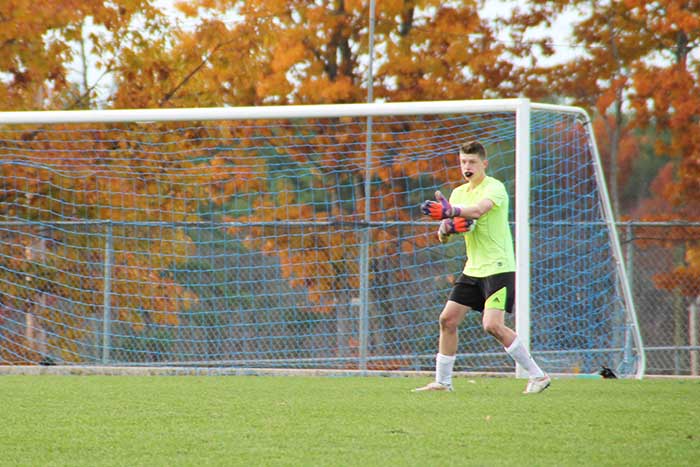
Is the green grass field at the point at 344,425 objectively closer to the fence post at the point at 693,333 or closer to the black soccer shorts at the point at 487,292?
the black soccer shorts at the point at 487,292

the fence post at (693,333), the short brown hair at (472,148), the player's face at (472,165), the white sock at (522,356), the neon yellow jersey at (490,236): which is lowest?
the fence post at (693,333)

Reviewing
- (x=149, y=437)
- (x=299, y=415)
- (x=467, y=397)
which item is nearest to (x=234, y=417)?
(x=299, y=415)

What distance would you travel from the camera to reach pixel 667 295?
47.6 ft

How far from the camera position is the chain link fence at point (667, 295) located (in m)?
13.5

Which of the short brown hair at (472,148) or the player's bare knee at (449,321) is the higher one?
the short brown hair at (472,148)

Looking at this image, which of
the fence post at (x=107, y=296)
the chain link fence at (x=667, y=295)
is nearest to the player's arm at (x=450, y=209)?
the fence post at (x=107, y=296)

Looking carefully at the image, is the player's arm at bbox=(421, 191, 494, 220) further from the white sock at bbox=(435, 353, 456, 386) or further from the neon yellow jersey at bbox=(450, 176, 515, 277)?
the white sock at bbox=(435, 353, 456, 386)

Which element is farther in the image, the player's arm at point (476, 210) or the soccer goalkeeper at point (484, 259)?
the soccer goalkeeper at point (484, 259)

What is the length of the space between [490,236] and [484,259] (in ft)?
0.54

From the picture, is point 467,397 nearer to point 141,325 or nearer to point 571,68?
point 141,325

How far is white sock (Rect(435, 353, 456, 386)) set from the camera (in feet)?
24.8

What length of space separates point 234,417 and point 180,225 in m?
5.78

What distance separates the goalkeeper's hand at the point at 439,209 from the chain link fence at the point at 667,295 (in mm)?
6261

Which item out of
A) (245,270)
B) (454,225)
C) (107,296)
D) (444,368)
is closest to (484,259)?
(454,225)
